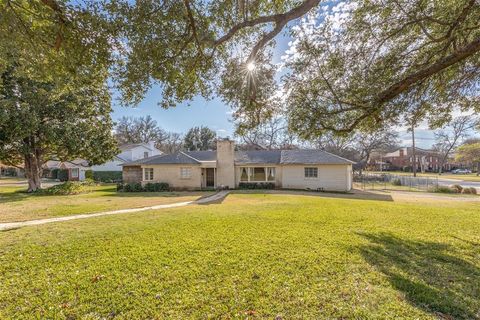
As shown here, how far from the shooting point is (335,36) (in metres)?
8.11

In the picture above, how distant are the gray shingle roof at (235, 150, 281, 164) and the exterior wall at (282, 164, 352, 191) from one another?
1801mm

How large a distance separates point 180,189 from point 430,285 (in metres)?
21.3

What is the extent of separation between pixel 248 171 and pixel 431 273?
20.3m

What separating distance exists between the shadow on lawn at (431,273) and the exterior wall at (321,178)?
53.7 ft

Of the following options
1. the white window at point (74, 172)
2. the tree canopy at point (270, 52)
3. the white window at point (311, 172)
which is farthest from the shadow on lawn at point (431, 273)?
the white window at point (74, 172)

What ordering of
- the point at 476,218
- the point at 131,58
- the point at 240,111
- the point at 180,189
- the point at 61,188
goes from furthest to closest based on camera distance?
the point at 180,189
the point at 61,188
the point at 476,218
the point at 240,111
the point at 131,58

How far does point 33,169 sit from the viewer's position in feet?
68.4

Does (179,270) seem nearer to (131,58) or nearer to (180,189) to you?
(131,58)

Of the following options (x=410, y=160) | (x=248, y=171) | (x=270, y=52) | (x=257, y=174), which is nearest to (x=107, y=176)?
(x=248, y=171)

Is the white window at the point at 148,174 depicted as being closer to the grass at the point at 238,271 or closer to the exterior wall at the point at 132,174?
the exterior wall at the point at 132,174

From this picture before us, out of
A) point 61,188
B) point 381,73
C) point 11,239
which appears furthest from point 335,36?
point 61,188

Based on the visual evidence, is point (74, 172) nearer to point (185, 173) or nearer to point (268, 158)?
point (185, 173)

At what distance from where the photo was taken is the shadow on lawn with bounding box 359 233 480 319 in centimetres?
382

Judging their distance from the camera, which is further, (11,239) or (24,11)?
(11,239)
